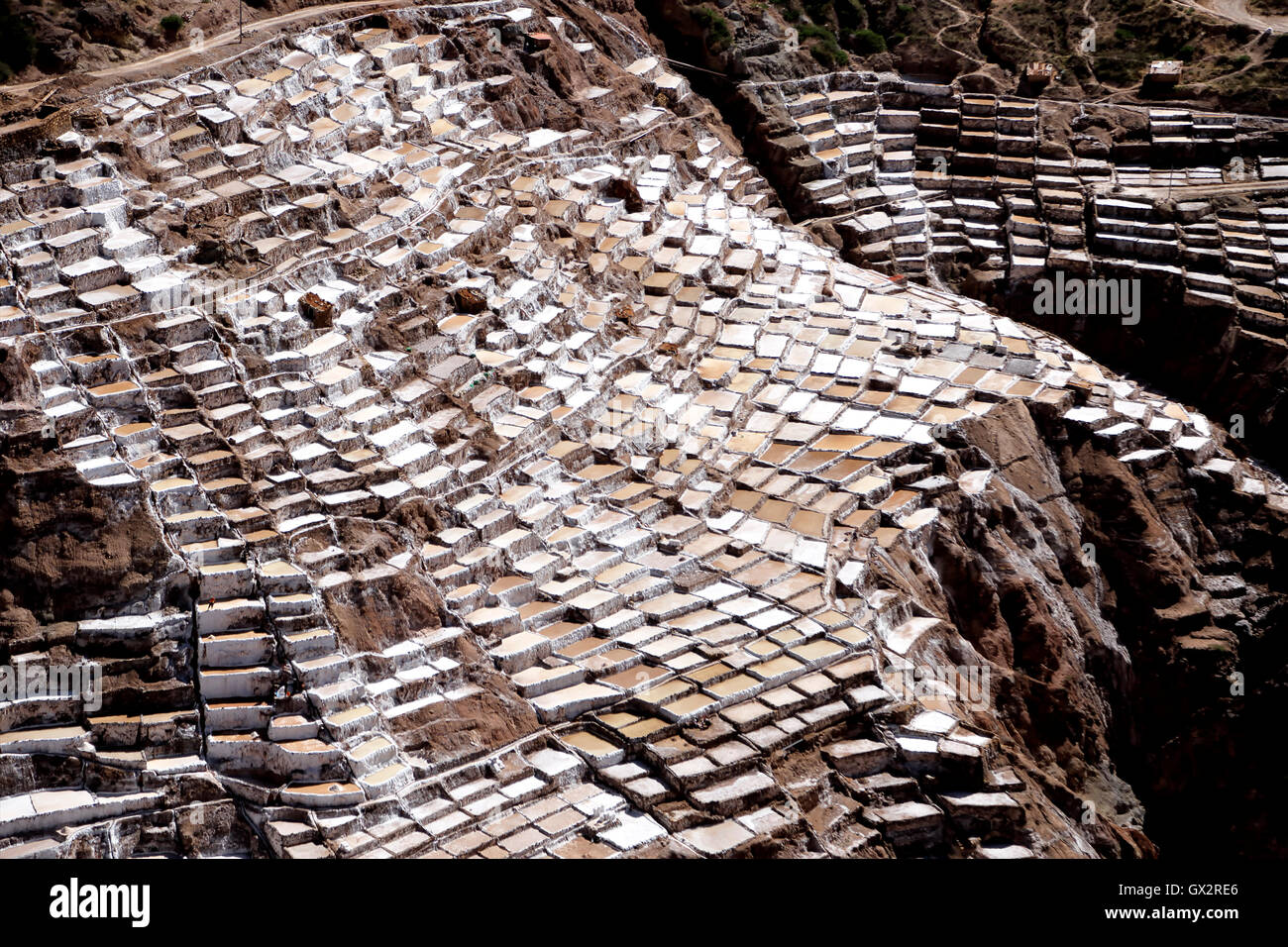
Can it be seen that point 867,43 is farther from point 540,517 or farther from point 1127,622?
point 540,517

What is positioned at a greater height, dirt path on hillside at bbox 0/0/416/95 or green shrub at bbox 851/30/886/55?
dirt path on hillside at bbox 0/0/416/95

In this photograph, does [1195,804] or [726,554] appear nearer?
[726,554]

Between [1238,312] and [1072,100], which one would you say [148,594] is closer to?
[1238,312]

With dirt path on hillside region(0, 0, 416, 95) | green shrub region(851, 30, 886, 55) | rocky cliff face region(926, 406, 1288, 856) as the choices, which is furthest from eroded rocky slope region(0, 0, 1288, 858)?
green shrub region(851, 30, 886, 55)

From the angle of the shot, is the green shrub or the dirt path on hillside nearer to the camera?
the dirt path on hillside

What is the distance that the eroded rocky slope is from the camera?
15.9m

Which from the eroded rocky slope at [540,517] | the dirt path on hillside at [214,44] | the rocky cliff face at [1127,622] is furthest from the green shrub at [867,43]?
the rocky cliff face at [1127,622]

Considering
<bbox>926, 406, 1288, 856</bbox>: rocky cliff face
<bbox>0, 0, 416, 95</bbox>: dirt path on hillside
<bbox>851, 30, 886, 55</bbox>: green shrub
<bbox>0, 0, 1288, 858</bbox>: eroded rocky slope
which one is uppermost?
<bbox>0, 0, 416, 95</bbox>: dirt path on hillside

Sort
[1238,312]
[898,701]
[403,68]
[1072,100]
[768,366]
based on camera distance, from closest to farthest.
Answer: [898,701], [768,366], [403,68], [1238,312], [1072,100]

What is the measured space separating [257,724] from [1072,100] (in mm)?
20879

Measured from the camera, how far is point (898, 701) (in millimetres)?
17359

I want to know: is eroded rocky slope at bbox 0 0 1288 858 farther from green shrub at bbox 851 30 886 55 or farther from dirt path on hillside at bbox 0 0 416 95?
green shrub at bbox 851 30 886 55
